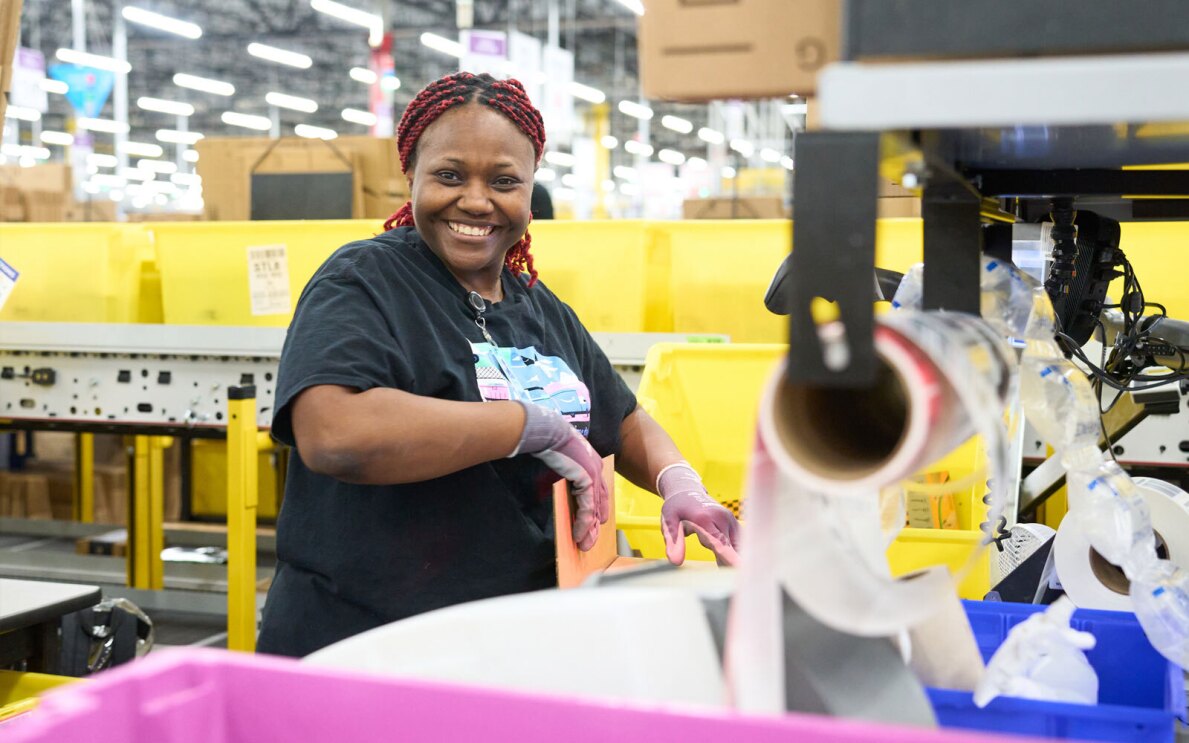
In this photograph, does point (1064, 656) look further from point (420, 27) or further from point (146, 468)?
point (420, 27)

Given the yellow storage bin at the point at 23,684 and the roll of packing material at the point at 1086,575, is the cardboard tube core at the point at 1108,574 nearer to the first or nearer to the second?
the roll of packing material at the point at 1086,575

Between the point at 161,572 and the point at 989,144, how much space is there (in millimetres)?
4389

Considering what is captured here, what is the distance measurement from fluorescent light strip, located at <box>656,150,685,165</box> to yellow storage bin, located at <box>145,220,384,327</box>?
2471 cm

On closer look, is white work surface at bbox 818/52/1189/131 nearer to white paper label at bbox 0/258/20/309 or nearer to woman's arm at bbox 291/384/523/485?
woman's arm at bbox 291/384/523/485

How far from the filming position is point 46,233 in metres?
3.91

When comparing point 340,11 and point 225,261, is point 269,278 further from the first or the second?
point 340,11

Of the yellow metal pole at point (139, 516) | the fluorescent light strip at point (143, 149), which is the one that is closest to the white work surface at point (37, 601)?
the yellow metal pole at point (139, 516)

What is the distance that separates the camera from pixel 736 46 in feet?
2.38

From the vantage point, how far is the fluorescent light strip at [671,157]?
1102 inches

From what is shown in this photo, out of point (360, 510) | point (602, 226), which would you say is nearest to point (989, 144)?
point (360, 510)

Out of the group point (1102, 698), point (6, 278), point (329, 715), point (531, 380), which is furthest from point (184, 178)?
point (329, 715)

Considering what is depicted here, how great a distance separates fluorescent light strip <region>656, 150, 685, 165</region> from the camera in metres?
28.0

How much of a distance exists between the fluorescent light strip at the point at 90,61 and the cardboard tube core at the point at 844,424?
13530mm

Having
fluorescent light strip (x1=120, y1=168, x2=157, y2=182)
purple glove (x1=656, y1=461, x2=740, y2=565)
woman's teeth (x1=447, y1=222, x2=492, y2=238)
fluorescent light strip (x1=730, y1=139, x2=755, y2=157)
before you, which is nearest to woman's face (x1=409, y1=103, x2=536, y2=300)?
woman's teeth (x1=447, y1=222, x2=492, y2=238)
